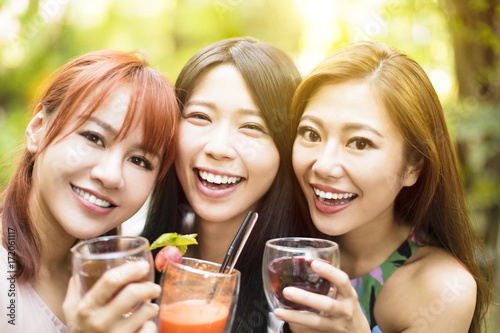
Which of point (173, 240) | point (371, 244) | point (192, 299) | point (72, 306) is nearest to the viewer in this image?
point (72, 306)

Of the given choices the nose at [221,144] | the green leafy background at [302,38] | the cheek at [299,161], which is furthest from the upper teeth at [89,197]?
the cheek at [299,161]

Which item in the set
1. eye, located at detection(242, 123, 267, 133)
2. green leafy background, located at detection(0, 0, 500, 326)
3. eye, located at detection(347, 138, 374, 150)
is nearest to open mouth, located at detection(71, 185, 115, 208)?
green leafy background, located at detection(0, 0, 500, 326)

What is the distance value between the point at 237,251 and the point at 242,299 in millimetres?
654

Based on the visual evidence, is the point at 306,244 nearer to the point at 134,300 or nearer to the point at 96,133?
the point at 134,300

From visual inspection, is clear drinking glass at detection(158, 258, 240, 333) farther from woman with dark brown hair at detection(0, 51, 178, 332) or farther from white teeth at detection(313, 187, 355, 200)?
white teeth at detection(313, 187, 355, 200)

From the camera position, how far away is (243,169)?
7.06ft

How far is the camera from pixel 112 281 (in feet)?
4.18

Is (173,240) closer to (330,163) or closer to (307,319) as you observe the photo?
(307,319)

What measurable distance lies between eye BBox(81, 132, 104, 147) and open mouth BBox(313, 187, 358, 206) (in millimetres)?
1012

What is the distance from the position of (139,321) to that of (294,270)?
21.3 inches

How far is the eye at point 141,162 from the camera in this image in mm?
1920

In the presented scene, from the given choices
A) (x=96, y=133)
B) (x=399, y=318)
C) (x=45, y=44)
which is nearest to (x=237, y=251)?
(x=96, y=133)

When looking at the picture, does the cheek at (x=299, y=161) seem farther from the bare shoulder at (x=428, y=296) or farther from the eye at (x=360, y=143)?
the bare shoulder at (x=428, y=296)

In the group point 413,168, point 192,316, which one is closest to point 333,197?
point 413,168
